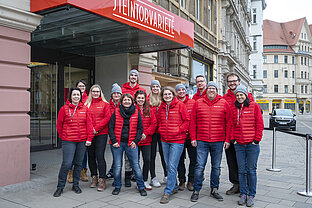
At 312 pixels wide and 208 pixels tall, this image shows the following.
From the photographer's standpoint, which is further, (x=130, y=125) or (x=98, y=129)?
(x=98, y=129)

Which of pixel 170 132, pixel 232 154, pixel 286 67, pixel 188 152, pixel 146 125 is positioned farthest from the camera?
pixel 286 67

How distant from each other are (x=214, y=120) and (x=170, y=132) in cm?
73

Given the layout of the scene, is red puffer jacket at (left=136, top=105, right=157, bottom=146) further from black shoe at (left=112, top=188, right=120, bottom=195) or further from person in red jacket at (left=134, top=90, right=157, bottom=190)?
black shoe at (left=112, top=188, right=120, bottom=195)

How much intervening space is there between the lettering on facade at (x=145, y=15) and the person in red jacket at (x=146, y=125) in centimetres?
189

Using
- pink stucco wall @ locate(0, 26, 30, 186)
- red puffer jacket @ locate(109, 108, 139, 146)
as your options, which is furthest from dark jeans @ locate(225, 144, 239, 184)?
pink stucco wall @ locate(0, 26, 30, 186)

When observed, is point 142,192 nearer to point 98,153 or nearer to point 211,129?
point 98,153

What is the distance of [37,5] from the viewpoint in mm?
5531

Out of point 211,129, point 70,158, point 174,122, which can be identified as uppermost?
point 174,122

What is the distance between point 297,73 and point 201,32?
2492 inches

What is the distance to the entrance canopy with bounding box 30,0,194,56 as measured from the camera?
5.57 meters

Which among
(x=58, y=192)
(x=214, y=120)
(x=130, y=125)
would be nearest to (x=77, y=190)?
(x=58, y=192)

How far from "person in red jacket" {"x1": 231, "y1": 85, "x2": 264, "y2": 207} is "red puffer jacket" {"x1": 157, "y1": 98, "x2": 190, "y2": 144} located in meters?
0.79

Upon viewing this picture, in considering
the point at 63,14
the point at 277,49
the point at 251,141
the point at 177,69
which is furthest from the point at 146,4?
the point at 277,49

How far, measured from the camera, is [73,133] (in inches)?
196
